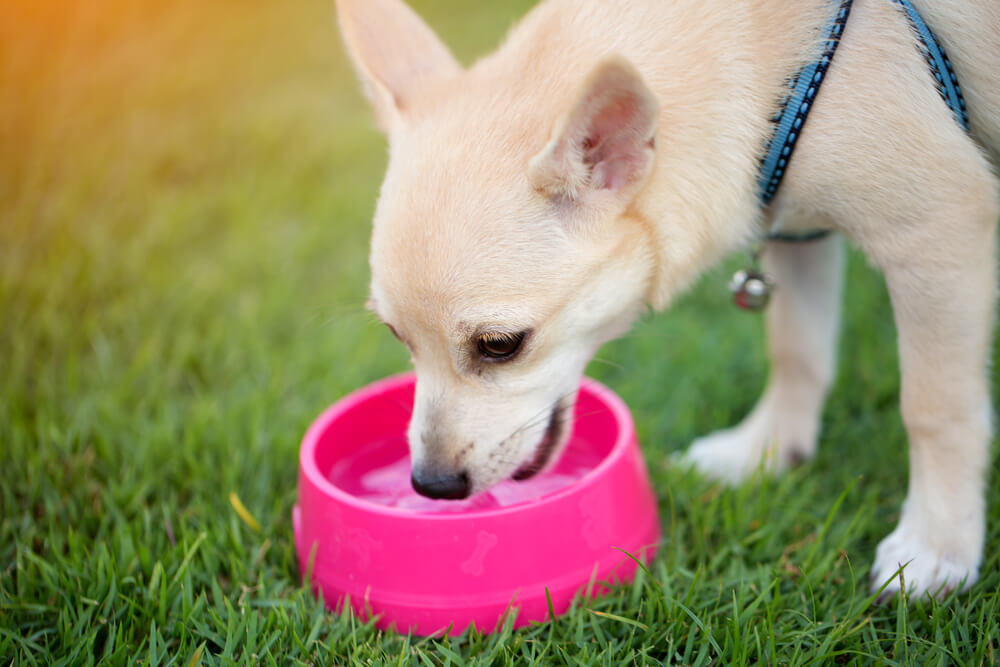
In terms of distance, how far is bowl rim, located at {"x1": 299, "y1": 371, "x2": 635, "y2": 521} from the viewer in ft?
7.30

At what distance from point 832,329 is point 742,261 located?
150 centimetres

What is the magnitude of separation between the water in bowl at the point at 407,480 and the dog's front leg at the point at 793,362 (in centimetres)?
45

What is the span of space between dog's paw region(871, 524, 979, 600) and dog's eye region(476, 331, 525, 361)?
1212 mm

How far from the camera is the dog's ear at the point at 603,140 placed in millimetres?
1932

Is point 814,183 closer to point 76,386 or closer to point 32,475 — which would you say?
point 32,475

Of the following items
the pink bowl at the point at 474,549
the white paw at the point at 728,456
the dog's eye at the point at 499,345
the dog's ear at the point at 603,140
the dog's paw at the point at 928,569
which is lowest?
the white paw at the point at 728,456

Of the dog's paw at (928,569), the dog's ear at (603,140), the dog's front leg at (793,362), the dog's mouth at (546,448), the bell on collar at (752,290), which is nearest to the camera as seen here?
the dog's ear at (603,140)

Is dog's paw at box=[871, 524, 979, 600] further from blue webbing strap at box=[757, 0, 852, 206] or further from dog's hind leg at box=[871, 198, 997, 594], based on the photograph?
blue webbing strap at box=[757, 0, 852, 206]

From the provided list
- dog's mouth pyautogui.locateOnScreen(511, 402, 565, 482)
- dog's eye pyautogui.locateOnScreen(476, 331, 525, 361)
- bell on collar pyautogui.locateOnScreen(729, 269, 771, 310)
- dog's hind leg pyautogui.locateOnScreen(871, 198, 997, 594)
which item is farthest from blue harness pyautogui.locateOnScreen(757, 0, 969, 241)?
dog's mouth pyautogui.locateOnScreen(511, 402, 565, 482)

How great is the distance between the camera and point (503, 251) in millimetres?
2160

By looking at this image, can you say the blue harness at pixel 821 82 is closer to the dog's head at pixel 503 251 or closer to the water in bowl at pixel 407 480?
the dog's head at pixel 503 251

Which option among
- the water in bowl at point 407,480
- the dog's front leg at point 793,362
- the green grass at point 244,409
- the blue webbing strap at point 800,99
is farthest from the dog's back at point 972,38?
the water in bowl at point 407,480

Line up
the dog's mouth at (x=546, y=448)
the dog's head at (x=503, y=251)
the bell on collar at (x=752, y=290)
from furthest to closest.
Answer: the bell on collar at (x=752, y=290) → the dog's mouth at (x=546, y=448) → the dog's head at (x=503, y=251)

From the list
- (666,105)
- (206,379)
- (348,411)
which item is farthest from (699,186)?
(206,379)
